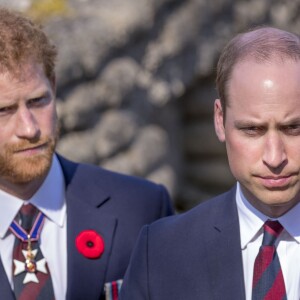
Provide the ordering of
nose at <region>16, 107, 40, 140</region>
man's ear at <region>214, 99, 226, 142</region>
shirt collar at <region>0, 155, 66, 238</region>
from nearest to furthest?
man's ear at <region>214, 99, 226, 142</region> → nose at <region>16, 107, 40, 140</region> → shirt collar at <region>0, 155, 66, 238</region>

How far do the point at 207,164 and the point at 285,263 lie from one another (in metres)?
4.19

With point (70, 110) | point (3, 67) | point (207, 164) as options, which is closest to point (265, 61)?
point (3, 67)

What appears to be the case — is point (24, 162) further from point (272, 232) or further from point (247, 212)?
point (272, 232)

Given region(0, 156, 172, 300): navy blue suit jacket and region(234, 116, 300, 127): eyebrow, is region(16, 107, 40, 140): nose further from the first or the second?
region(234, 116, 300, 127): eyebrow

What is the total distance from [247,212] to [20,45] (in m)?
1.02

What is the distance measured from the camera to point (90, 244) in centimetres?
374

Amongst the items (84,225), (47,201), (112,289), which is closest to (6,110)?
(47,201)

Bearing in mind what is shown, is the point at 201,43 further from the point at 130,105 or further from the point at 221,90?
the point at 221,90

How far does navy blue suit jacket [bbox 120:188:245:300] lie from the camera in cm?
315

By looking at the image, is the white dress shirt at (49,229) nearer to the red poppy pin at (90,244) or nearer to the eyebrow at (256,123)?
the red poppy pin at (90,244)

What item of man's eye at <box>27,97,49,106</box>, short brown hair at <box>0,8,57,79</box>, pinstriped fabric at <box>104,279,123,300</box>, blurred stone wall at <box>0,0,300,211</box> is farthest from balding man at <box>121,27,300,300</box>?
blurred stone wall at <box>0,0,300,211</box>

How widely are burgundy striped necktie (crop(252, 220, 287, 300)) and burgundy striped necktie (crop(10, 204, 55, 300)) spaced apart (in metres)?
0.80

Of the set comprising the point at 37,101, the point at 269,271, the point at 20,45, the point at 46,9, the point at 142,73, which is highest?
the point at 46,9

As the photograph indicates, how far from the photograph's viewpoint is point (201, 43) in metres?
6.62
